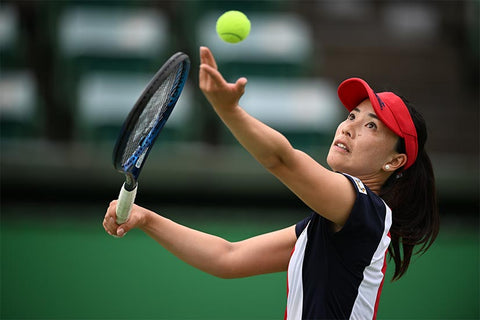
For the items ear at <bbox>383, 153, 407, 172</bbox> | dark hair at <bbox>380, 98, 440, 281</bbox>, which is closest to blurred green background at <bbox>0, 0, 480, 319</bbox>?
dark hair at <bbox>380, 98, 440, 281</bbox>

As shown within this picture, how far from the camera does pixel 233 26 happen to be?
1759mm

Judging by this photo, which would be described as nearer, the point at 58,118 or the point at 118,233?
the point at 118,233

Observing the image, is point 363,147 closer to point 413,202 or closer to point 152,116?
point 413,202

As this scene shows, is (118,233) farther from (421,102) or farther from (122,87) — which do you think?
(421,102)

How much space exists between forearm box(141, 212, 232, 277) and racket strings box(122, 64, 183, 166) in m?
0.27

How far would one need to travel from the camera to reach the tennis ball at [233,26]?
176 cm

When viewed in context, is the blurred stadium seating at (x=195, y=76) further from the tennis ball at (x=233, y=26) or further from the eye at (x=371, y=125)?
the tennis ball at (x=233, y=26)

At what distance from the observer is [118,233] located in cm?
193

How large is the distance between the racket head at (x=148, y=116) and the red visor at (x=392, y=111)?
1.73ft

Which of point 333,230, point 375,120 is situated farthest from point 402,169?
point 333,230

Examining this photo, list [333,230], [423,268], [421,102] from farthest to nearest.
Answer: [421,102]
[423,268]
[333,230]

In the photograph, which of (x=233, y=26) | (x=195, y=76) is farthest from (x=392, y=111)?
(x=195, y=76)

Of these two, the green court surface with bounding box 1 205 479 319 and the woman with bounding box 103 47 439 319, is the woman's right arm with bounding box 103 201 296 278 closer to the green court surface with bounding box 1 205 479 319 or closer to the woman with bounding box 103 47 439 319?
the woman with bounding box 103 47 439 319

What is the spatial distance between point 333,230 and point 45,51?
5.03 metres
